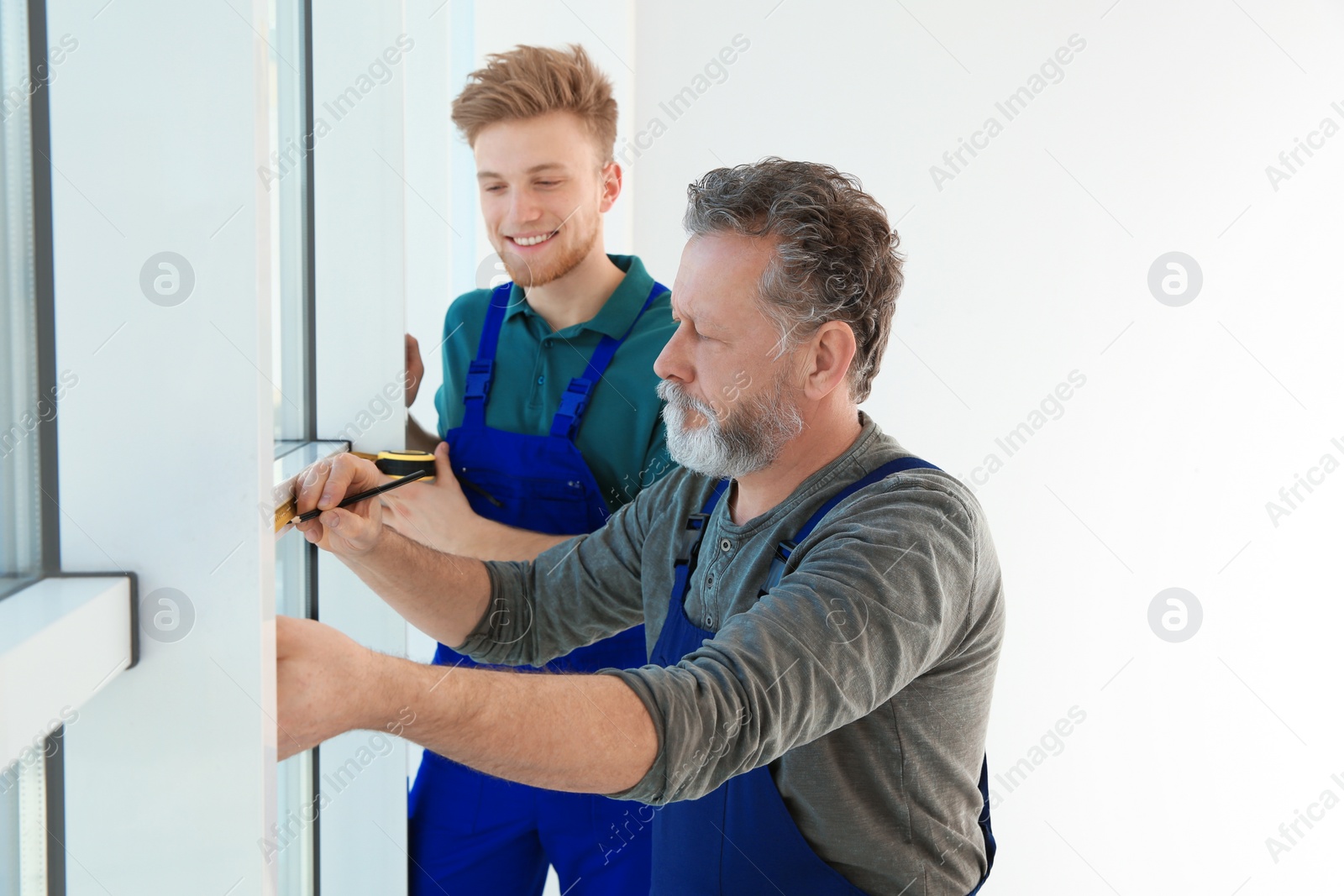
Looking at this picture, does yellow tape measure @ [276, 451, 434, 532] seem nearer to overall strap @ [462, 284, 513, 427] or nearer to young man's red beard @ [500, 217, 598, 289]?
overall strap @ [462, 284, 513, 427]

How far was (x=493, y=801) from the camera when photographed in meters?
1.53

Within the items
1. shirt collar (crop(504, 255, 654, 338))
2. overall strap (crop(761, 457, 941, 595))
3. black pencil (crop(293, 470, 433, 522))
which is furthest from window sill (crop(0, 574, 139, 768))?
shirt collar (crop(504, 255, 654, 338))

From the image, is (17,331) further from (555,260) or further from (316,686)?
(555,260)

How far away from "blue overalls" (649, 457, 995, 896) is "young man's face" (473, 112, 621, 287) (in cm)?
66

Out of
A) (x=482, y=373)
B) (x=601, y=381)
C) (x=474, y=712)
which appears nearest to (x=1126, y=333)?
(x=601, y=381)

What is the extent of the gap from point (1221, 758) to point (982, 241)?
1443 millimetres

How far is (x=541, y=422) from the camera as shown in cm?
159

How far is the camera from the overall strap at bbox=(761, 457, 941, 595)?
42.4 inches

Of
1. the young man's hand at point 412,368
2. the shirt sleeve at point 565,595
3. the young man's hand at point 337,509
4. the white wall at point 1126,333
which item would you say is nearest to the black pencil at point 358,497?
the young man's hand at point 337,509

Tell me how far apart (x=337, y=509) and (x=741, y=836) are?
1.86ft

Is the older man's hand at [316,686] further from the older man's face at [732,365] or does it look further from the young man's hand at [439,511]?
the young man's hand at [439,511]

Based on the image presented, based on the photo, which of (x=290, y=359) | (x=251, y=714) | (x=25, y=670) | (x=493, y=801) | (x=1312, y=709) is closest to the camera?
(x=25, y=670)

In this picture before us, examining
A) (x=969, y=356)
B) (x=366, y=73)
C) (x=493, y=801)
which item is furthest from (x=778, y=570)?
(x=969, y=356)

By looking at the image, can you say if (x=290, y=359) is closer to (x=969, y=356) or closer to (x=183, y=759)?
(x=183, y=759)
